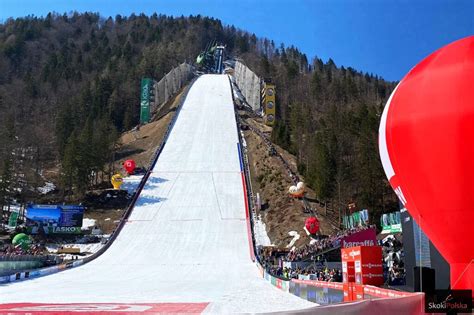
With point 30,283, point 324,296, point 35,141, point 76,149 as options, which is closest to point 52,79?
point 35,141

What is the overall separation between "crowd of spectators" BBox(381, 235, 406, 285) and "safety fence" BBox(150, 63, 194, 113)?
5758 centimetres

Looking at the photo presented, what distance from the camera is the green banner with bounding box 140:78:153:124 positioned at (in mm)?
64500

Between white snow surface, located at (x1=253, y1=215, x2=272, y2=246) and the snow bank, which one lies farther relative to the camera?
white snow surface, located at (x1=253, y1=215, x2=272, y2=246)

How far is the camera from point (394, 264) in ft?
66.0

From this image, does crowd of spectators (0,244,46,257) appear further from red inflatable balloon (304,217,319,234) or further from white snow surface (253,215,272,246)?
red inflatable balloon (304,217,319,234)

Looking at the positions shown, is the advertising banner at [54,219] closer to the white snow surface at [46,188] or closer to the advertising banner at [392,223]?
the white snow surface at [46,188]

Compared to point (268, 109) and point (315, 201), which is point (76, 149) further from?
point (268, 109)

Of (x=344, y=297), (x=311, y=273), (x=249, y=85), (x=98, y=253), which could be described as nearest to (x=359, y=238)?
(x=311, y=273)

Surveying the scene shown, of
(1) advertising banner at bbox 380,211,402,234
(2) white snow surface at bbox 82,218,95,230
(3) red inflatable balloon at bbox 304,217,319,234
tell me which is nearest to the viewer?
(1) advertising banner at bbox 380,211,402,234

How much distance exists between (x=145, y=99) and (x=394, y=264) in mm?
51929

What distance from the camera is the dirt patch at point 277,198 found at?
33.4 meters

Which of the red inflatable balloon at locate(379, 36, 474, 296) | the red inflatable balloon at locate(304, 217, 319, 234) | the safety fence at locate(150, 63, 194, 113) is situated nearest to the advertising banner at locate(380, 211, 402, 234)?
the red inflatable balloon at locate(304, 217, 319, 234)

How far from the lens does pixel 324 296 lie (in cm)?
1249

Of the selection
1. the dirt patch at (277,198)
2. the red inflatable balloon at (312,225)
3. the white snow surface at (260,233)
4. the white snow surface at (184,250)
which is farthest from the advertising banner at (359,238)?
the white snow surface at (260,233)
